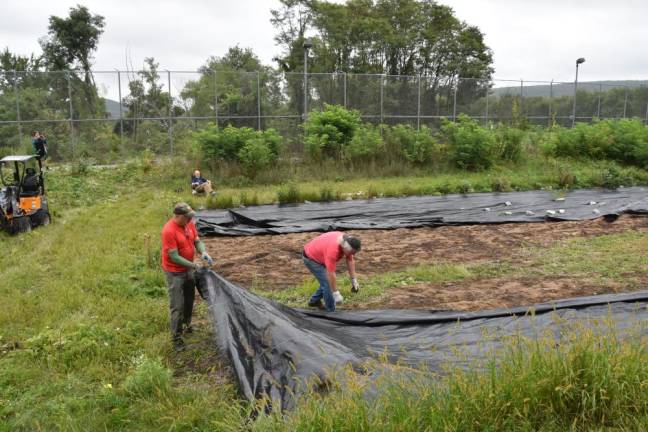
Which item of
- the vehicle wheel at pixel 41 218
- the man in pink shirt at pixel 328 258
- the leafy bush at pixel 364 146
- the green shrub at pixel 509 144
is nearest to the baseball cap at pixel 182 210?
the man in pink shirt at pixel 328 258

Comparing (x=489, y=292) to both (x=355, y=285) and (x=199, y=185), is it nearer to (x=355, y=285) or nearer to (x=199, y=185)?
(x=355, y=285)

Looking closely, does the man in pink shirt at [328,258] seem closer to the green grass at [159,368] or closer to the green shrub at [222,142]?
the green grass at [159,368]

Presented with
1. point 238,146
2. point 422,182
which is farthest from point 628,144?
point 238,146

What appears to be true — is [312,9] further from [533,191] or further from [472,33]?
[533,191]

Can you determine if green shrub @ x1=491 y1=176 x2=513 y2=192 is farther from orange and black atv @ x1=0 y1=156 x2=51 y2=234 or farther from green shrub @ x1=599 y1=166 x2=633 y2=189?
orange and black atv @ x1=0 y1=156 x2=51 y2=234

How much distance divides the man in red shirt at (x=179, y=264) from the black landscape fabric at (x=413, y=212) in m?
4.57

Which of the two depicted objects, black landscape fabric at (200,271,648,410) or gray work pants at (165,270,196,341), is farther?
gray work pants at (165,270,196,341)

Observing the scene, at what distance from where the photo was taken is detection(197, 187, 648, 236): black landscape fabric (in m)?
10.2

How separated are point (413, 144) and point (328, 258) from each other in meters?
11.9

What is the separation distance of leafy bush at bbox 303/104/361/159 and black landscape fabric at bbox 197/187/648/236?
3.91 m

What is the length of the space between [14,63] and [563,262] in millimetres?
25885

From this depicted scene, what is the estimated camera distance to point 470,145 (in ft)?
53.8

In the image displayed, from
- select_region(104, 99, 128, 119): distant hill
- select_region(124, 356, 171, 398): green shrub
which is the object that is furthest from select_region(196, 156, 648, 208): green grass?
select_region(124, 356, 171, 398): green shrub

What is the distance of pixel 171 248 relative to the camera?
16.0 feet
